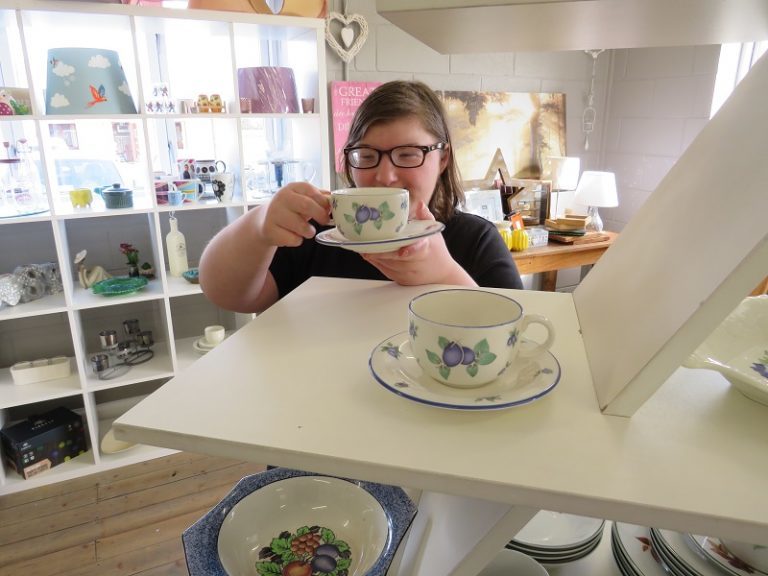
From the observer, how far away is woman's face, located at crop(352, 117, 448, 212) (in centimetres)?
99

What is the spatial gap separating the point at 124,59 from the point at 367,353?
191cm

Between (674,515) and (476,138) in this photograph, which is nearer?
(674,515)

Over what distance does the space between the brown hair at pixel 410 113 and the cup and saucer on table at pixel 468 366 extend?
27.1 inches

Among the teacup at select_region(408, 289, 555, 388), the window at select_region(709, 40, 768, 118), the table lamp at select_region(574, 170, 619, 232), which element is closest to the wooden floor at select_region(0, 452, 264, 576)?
the teacup at select_region(408, 289, 555, 388)

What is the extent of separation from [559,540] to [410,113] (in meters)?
0.79

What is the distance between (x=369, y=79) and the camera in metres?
2.11

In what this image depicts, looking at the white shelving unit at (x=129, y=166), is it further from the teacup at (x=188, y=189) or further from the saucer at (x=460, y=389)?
the saucer at (x=460, y=389)

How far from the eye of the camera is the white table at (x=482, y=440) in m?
0.27

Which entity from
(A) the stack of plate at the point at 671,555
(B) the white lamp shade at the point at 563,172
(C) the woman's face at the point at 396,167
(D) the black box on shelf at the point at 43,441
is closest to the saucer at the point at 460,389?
(A) the stack of plate at the point at 671,555

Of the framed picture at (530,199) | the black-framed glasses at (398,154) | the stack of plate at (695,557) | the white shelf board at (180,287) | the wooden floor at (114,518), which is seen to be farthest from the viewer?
the framed picture at (530,199)

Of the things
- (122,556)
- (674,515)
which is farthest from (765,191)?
(122,556)

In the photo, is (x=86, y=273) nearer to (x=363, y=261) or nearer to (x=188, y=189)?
(x=188, y=189)

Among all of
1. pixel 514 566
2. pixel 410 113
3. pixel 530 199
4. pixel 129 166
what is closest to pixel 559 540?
pixel 514 566

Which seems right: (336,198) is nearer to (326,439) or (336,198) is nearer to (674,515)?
(326,439)
